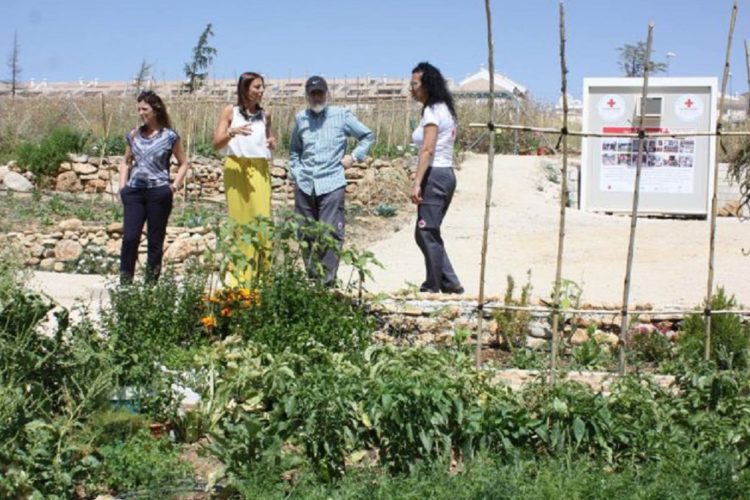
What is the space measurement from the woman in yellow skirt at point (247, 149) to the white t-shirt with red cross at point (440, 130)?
1.07m

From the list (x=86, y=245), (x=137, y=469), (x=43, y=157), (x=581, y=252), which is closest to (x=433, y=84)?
(x=137, y=469)

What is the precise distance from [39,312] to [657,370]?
138 inches

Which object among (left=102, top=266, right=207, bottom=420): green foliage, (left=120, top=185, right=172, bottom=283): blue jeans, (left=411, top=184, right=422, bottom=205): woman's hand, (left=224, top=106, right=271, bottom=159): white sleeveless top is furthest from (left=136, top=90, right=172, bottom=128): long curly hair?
(left=411, top=184, right=422, bottom=205): woman's hand

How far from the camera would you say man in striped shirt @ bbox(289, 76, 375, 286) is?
8023 mm

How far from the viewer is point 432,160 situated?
26.3ft

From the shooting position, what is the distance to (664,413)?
496cm

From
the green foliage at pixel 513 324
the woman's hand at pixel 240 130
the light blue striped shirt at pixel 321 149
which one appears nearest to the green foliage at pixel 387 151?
Answer: the light blue striped shirt at pixel 321 149

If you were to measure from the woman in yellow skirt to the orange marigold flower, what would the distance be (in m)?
1.49

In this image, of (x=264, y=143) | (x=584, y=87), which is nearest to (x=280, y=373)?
(x=264, y=143)

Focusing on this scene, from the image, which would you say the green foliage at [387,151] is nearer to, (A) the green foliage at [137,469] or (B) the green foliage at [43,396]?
(B) the green foliage at [43,396]

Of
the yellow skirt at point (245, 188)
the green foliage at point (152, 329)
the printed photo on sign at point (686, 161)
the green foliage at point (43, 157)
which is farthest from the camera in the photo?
the green foliage at point (43, 157)

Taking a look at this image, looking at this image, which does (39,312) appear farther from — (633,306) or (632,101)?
(632,101)

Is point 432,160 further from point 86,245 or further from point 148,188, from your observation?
point 86,245

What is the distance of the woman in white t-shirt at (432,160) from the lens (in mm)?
7988
